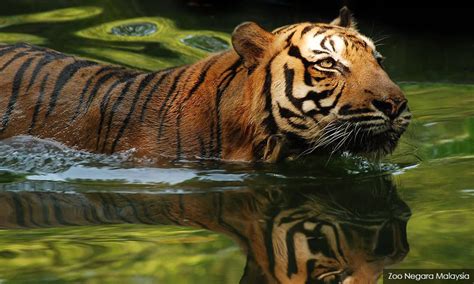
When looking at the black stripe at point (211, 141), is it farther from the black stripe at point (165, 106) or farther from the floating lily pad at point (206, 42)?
the floating lily pad at point (206, 42)

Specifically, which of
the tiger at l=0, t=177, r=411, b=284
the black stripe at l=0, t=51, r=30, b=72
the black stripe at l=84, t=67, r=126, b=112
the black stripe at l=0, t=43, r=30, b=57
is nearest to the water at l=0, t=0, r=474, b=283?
the tiger at l=0, t=177, r=411, b=284

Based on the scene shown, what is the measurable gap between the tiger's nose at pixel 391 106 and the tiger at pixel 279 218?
0.93 ft

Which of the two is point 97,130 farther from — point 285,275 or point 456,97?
point 456,97

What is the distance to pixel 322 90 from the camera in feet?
12.7

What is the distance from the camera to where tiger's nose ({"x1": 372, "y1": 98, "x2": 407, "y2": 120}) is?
3.71 metres

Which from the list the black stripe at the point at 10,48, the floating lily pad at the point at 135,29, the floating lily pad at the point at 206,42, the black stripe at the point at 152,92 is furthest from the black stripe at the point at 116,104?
the floating lily pad at the point at 135,29

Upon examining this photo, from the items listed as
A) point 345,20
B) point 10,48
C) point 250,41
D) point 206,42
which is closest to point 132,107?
point 250,41

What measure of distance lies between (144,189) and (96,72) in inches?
31.7

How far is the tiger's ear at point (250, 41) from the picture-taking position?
3.98 metres

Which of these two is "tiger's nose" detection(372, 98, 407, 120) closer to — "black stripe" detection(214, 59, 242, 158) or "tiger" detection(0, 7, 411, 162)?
"tiger" detection(0, 7, 411, 162)

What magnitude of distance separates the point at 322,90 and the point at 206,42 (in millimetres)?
2905

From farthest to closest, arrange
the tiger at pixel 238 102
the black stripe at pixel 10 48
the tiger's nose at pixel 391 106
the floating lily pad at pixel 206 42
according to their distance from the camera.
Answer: the floating lily pad at pixel 206 42 → the black stripe at pixel 10 48 → the tiger at pixel 238 102 → the tiger's nose at pixel 391 106

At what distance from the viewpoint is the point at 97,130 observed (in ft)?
13.6

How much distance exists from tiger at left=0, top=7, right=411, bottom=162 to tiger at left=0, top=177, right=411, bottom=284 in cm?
27
